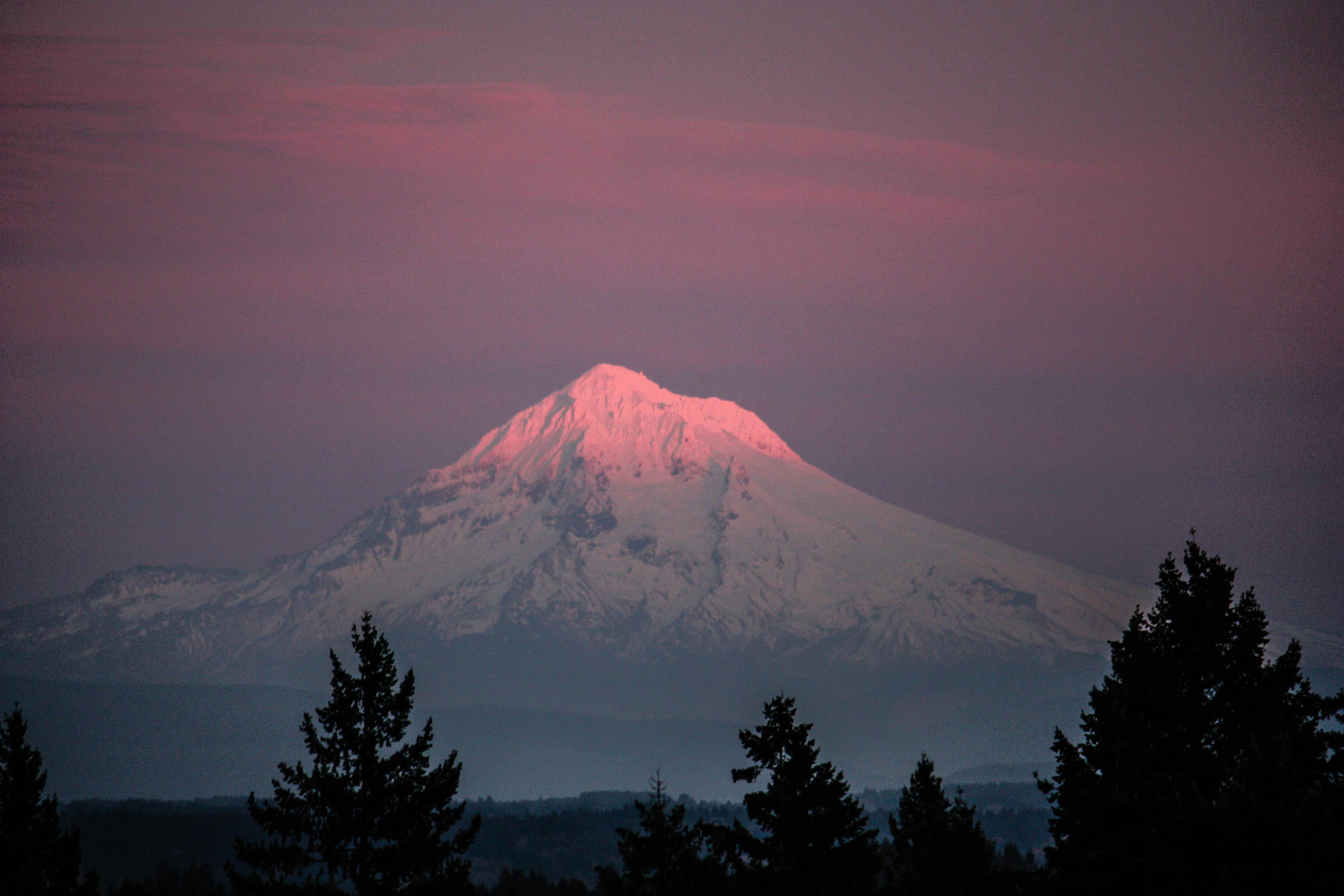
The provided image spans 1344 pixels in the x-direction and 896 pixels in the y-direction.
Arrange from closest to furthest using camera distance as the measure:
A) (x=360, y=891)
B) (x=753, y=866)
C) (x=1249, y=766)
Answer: (x=360, y=891) < (x=1249, y=766) < (x=753, y=866)

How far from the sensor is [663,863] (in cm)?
3991

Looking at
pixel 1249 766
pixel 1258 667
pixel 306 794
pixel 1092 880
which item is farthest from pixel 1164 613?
pixel 306 794

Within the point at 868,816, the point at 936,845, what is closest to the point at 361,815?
the point at 868,816

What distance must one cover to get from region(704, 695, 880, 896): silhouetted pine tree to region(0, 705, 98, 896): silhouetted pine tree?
13.9 metres

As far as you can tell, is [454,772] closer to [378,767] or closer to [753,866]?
[378,767]

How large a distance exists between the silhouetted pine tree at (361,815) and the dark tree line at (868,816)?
4 cm

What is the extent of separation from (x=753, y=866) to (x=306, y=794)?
11.8 m

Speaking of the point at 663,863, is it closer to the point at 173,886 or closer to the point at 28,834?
the point at 28,834

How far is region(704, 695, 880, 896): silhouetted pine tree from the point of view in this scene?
38094 millimetres

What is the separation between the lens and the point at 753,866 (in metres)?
38.6

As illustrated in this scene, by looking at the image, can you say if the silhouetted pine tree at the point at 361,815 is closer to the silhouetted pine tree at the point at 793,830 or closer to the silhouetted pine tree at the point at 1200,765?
the silhouetted pine tree at the point at 793,830

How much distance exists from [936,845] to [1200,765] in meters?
11.6

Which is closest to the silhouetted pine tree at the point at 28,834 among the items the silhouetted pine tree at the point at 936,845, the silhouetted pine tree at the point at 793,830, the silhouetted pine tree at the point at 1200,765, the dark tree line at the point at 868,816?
the dark tree line at the point at 868,816

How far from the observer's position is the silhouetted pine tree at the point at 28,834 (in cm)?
3384
